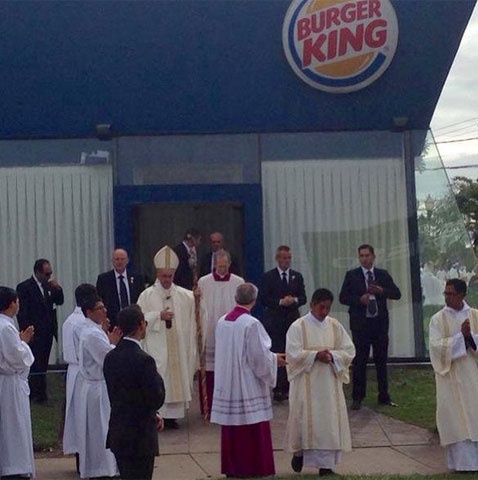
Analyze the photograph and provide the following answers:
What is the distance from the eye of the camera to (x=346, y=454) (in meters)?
12.6

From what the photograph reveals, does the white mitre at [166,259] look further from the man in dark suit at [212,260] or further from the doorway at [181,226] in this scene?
the doorway at [181,226]

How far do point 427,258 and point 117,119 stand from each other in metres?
4.74

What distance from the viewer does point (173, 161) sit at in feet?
56.2

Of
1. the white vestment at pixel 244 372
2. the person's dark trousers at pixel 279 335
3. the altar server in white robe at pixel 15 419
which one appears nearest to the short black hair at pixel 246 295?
the white vestment at pixel 244 372

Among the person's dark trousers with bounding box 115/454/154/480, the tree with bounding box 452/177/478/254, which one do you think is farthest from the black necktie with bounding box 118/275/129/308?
the tree with bounding box 452/177/478/254

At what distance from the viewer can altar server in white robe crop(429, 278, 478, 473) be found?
11.7 meters

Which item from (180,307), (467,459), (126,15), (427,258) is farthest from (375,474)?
(126,15)

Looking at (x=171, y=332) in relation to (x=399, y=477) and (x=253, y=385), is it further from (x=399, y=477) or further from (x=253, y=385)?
(x=399, y=477)

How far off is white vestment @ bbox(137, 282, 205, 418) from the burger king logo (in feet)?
13.4

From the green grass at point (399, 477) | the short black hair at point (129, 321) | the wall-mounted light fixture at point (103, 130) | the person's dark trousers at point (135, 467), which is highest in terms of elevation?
the wall-mounted light fixture at point (103, 130)

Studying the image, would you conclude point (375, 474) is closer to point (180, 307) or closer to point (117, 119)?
point (180, 307)

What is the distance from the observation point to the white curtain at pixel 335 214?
1719cm

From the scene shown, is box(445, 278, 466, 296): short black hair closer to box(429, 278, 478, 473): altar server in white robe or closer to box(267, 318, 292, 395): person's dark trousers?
box(429, 278, 478, 473): altar server in white robe

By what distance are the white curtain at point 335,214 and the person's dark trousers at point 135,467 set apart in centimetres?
848
